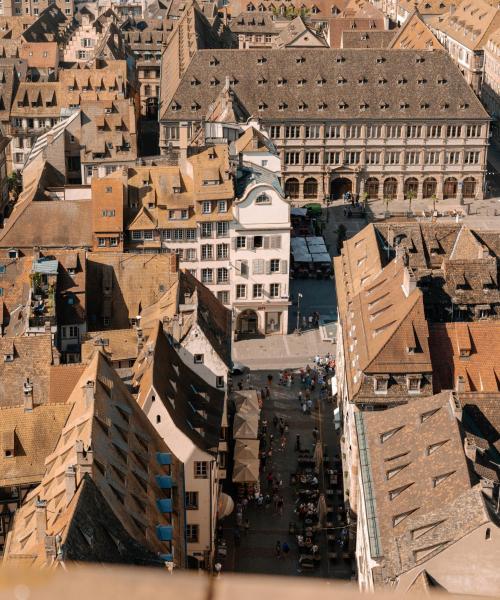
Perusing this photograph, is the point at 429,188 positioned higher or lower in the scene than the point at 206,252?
lower

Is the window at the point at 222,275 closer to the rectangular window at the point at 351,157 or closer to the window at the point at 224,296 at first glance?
the window at the point at 224,296

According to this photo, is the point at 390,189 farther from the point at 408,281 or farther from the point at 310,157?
the point at 408,281

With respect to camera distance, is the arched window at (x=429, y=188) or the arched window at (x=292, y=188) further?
the arched window at (x=429, y=188)

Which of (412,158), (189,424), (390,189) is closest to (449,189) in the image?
(412,158)

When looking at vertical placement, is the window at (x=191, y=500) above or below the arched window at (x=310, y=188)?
above

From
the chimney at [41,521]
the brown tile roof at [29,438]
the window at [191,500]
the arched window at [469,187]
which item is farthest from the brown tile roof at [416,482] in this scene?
the arched window at [469,187]
